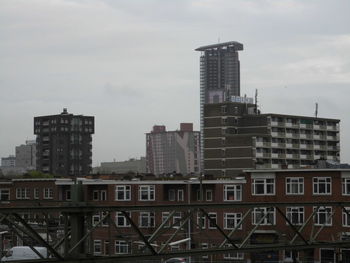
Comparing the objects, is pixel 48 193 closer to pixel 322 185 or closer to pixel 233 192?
pixel 233 192

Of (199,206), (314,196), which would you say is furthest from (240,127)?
(199,206)

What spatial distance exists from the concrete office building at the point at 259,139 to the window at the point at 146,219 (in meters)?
51.9

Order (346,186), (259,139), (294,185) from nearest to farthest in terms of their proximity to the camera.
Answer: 1. (346,186)
2. (294,185)
3. (259,139)

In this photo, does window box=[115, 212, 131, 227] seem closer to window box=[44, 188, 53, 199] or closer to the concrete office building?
window box=[44, 188, 53, 199]

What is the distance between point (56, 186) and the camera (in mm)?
75625

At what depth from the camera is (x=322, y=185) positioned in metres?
61.6

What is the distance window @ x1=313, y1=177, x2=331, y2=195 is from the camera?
61312mm

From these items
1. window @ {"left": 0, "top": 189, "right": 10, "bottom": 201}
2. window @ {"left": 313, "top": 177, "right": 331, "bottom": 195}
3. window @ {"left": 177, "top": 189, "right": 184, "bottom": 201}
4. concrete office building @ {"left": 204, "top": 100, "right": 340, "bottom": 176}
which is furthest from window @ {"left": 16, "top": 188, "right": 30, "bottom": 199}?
concrete office building @ {"left": 204, "top": 100, "right": 340, "bottom": 176}

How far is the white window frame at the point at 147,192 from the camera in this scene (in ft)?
228

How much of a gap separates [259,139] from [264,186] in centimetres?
6731

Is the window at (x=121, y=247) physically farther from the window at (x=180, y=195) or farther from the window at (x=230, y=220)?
the window at (x=230, y=220)

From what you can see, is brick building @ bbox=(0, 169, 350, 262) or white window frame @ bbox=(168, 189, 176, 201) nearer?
brick building @ bbox=(0, 169, 350, 262)

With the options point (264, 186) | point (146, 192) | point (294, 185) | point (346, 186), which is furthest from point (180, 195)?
point (346, 186)

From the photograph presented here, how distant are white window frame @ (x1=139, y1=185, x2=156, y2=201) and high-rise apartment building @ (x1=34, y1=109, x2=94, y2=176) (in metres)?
117
